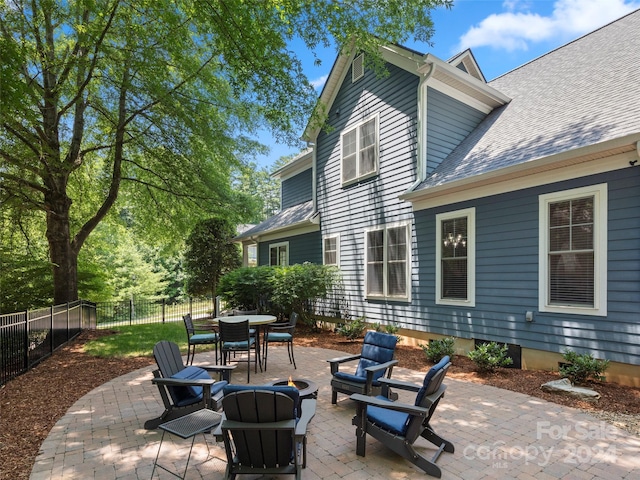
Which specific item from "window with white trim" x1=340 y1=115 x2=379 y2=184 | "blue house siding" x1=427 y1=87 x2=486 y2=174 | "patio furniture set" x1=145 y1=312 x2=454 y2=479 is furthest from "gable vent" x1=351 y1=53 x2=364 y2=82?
"patio furniture set" x1=145 y1=312 x2=454 y2=479

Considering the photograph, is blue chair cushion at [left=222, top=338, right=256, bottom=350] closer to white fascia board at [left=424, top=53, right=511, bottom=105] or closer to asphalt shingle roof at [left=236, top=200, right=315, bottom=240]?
asphalt shingle roof at [left=236, top=200, right=315, bottom=240]

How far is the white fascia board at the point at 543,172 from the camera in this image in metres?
5.23

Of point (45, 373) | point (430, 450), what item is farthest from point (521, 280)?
point (45, 373)

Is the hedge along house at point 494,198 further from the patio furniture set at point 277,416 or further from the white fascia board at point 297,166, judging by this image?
the patio furniture set at point 277,416

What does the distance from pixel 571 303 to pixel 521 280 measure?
2.77 ft

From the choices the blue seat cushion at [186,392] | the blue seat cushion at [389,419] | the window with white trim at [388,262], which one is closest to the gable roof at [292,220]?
the window with white trim at [388,262]

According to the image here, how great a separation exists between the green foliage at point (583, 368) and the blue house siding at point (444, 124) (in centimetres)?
477

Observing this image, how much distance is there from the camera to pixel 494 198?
698 cm

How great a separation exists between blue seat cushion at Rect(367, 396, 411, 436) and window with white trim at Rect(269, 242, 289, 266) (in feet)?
35.0

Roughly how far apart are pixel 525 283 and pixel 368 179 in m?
5.02

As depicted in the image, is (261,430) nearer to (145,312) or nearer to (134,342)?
(134,342)

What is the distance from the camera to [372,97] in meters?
10.2

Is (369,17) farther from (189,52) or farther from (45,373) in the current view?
(45,373)

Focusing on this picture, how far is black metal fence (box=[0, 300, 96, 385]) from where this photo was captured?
18.9ft
